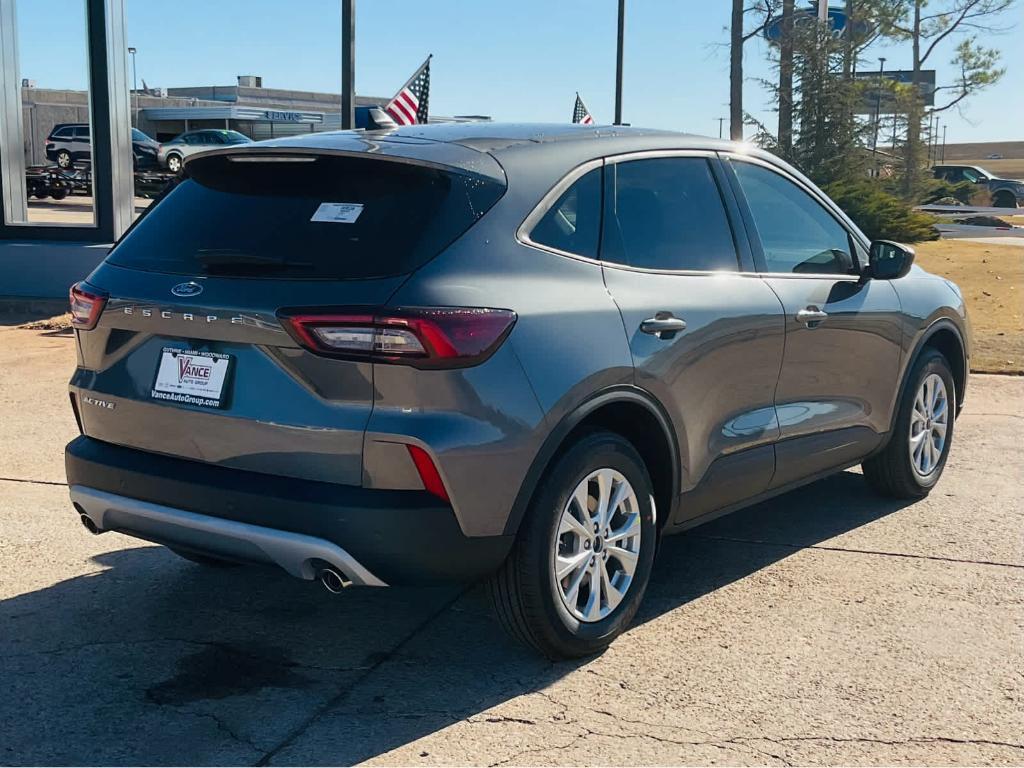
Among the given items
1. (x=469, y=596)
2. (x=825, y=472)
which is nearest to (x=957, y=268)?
(x=825, y=472)

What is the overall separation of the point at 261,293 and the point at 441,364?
2.01ft

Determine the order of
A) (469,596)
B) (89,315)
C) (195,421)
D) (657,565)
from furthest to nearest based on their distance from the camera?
(657,565)
(469,596)
(89,315)
(195,421)

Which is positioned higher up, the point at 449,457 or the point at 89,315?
the point at 89,315

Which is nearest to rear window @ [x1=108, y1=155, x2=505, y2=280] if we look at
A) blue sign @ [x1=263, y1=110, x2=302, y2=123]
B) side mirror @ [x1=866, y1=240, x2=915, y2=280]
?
side mirror @ [x1=866, y1=240, x2=915, y2=280]

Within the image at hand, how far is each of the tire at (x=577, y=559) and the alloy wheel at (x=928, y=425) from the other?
234 centimetres

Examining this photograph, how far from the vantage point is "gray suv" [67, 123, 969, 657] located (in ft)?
11.8

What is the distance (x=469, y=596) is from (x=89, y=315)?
180cm

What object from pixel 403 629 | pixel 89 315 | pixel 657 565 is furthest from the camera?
pixel 657 565

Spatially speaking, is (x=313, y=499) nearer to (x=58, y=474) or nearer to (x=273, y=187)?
(x=273, y=187)

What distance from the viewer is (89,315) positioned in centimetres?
417

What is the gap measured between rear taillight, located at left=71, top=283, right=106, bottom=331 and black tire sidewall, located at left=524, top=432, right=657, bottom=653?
1621 mm

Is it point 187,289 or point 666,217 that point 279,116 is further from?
point 187,289

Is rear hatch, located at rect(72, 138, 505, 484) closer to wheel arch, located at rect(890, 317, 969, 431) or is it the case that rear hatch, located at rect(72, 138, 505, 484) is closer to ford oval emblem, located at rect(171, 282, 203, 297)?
ford oval emblem, located at rect(171, 282, 203, 297)

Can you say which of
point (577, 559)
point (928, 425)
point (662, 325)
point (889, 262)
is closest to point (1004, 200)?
point (928, 425)
